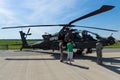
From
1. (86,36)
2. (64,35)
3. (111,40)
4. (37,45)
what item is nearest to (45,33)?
(37,45)

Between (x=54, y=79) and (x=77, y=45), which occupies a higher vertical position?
(x=77, y=45)

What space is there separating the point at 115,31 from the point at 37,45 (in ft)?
26.5

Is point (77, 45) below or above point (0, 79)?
above

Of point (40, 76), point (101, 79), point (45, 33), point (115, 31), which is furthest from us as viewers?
point (45, 33)

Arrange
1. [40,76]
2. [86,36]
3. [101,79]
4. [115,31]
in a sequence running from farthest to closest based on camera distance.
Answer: [86,36]
[115,31]
[40,76]
[101,79]

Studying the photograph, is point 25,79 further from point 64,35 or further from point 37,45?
point 37,45

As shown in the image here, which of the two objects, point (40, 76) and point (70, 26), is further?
point (70, 26)

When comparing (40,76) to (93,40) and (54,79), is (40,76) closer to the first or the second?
(54,79)

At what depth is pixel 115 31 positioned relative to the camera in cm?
1945

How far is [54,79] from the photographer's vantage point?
1049cm

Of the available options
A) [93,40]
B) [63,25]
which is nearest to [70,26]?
[63,25]

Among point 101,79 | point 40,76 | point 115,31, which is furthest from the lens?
point 115,31

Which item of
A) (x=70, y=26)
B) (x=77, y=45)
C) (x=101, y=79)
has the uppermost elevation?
(x=70, y=26)

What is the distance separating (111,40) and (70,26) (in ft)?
11.0
